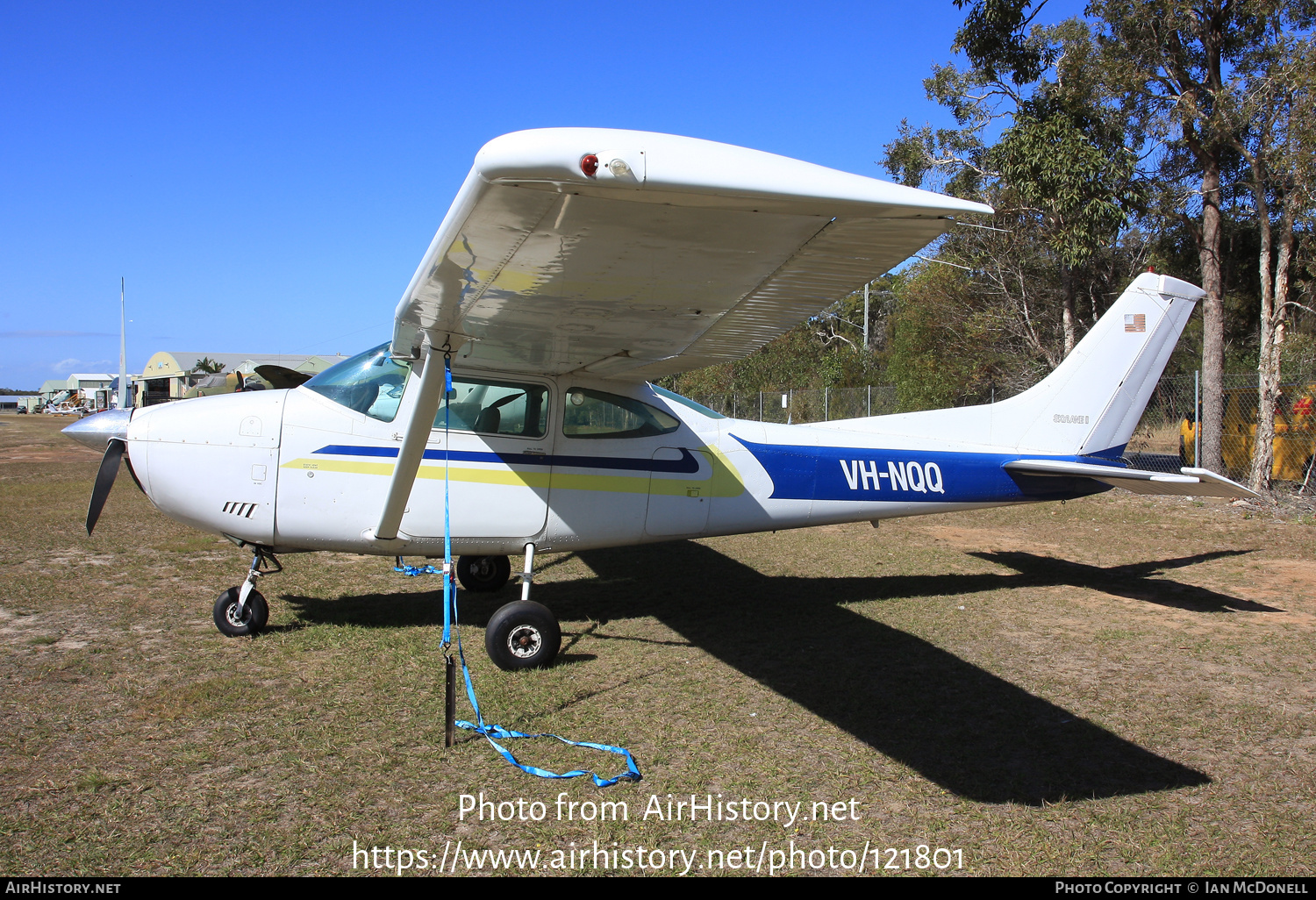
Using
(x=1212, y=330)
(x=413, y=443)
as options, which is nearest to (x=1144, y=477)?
(x=413, y=443)

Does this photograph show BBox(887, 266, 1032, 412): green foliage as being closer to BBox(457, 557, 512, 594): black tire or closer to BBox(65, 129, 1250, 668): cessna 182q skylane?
BBox(65, 129, 1250, 668): cessna 182q skylane

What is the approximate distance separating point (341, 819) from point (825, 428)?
4.90 m

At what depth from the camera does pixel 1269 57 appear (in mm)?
13875

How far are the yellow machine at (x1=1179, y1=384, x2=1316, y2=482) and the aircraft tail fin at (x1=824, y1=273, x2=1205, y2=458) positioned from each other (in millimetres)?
6523

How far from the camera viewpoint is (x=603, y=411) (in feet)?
20.2

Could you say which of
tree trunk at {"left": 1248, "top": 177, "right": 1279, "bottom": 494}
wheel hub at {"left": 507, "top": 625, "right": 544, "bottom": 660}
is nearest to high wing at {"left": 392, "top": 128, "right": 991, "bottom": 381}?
wheel hub at {"left": 507, "top": 625, "right": 544, "bottom": 660}

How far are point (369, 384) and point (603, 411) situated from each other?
5.84 ft

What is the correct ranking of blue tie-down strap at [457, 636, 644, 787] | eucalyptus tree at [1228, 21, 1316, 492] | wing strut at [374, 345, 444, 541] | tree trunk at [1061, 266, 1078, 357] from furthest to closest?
tree trunk at [1061, 266, 1078, 357], eucalyptus tree at [1228, 21, 1316, 492], wing strut at [374, 345, 444, 541], blue tie-down strap at [457, 636, 644, 787]

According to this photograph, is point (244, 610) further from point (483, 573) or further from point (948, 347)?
point (948, 347)

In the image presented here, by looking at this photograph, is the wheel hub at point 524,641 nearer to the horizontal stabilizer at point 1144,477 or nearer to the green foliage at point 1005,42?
the horizontal stabilizer at point 1144,477

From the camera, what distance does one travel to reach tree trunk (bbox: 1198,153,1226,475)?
12.8 m
